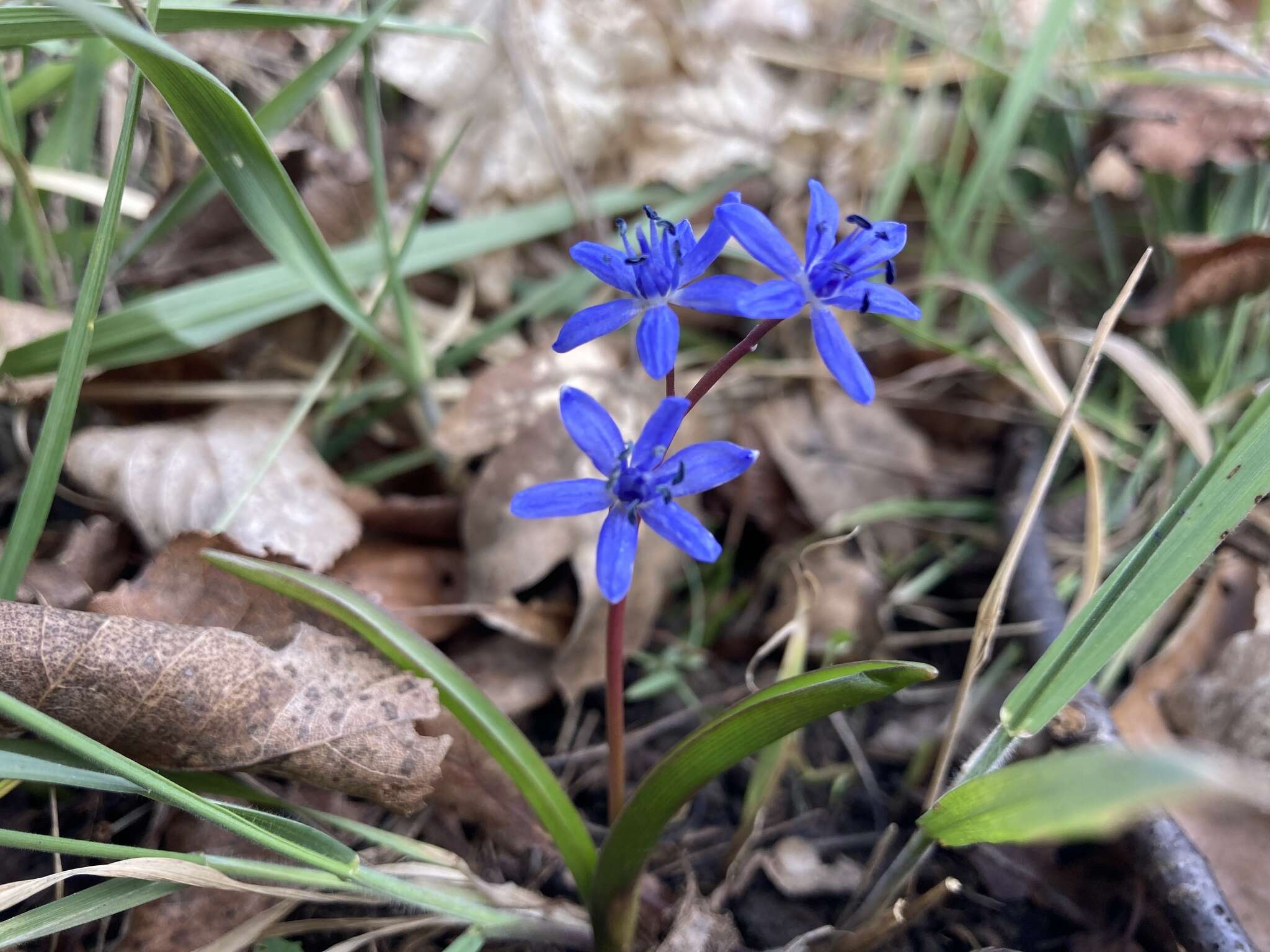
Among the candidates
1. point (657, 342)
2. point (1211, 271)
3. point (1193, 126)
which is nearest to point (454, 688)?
point (657, 342)

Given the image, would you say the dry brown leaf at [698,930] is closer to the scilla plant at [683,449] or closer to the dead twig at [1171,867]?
the scilla plant at [683,449]

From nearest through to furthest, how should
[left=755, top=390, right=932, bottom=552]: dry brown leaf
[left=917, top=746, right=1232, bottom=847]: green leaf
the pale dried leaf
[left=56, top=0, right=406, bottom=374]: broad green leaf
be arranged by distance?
[left=917, top=746, right=1232, bottom=847]: green leaf, [left=56, top=0, right=406, bottom=374]: broad green leaf, the pale dried leaf, [left=755, top=390, right=932, bottom=552]: dry brown leaf

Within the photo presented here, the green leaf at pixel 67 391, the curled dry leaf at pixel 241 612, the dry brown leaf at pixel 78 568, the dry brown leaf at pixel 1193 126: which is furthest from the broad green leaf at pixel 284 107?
the dry brown leaf at pixel 1193 126

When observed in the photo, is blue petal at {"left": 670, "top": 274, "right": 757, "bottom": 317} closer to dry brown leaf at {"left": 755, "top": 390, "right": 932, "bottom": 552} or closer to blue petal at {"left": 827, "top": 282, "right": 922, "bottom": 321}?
blue petal at {"left": 827, "top": 282, "right": 922, "bottom": 321}

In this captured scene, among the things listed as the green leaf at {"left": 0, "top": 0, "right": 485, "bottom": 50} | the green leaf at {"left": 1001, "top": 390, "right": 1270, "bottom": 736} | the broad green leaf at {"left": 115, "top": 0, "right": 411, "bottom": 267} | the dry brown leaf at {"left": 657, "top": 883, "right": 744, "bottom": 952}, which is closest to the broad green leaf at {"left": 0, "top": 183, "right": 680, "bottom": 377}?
the broad green leaf at {"left": 115, "top": 0, "right": 411, "bottom": 267}

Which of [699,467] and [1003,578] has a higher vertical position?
[699,467]

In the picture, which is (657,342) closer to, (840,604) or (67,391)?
(67,391)

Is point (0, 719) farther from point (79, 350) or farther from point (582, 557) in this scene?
point (582, 557)

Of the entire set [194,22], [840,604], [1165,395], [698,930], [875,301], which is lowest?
[698,930]
